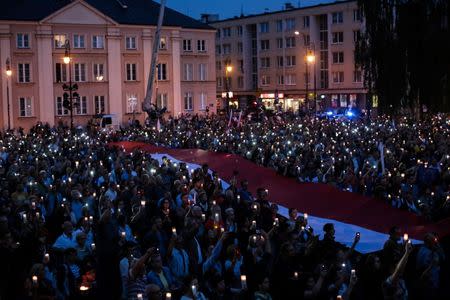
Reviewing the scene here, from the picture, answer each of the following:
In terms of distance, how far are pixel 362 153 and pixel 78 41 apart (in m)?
40.7

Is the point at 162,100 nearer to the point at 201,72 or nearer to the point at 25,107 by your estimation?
the point at 201,72

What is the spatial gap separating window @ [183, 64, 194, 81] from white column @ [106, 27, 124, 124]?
23.9ft

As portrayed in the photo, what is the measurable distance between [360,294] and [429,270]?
115cm

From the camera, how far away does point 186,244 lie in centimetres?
1057

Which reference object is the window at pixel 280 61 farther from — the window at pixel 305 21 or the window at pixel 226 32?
the window at pixel 226 32

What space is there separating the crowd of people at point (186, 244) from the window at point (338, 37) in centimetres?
6089

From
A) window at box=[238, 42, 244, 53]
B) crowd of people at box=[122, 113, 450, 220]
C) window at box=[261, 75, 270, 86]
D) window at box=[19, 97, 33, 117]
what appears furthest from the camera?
window at box=[238, 42, 244, 53]

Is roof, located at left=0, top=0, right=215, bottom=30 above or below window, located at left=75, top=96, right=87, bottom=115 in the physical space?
above

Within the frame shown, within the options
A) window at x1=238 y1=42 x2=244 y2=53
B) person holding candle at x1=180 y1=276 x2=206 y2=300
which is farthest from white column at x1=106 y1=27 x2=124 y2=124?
person holding candle at x1=180 y1=276 x2=206 y2=300

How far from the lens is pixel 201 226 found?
38.0 ft

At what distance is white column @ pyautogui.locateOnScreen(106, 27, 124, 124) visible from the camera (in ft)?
195

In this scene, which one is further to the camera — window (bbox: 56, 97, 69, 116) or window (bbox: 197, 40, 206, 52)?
window (bbox: 197, 40, 206, 52)

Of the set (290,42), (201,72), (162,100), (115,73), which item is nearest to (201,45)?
(201,72)

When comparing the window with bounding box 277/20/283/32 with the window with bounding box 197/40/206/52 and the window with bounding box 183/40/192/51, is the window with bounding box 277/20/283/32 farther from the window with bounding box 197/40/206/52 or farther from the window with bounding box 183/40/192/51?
the window with bounding box 183/40/192/51
